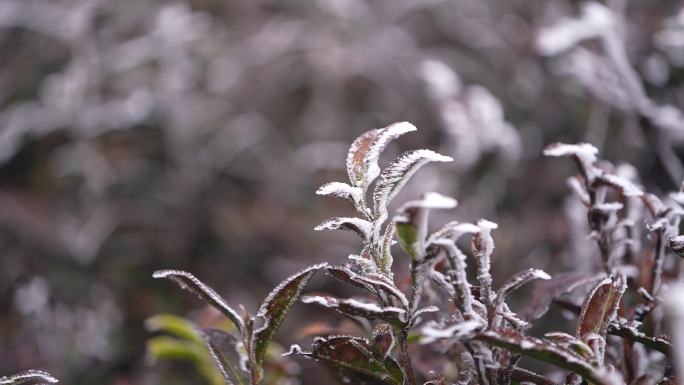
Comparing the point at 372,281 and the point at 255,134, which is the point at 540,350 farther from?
the point at 255,134

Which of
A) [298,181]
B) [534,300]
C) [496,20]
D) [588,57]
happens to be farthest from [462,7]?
[534,300]

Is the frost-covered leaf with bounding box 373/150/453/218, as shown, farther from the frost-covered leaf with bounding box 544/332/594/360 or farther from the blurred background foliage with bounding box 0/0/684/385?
the blurred background foliage with bounding box 0/0/684/385

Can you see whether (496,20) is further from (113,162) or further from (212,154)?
(113,162)

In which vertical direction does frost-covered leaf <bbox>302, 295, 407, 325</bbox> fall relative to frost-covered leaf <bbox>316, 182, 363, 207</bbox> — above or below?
below

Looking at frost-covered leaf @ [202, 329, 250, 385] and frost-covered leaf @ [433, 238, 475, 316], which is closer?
frost-covered leaf @ [433, 238, 475, 316]

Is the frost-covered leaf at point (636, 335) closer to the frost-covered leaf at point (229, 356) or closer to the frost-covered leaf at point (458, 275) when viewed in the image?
the frost-covered leaf at point (458, 275)

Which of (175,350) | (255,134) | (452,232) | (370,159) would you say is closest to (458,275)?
(452,232)

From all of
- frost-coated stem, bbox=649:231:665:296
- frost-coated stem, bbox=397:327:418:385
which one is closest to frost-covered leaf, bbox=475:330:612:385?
frost-coated stem, bbox=397:327:418:385
